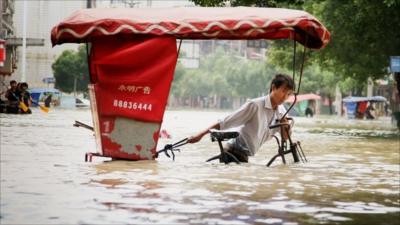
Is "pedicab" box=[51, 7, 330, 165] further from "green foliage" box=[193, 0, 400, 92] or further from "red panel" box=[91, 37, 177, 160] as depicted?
"green foliage" box=[193, 0, 400, 92]

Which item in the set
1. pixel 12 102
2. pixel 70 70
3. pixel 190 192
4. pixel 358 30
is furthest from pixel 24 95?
pixel 70 70

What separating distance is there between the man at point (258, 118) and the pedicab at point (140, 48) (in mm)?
418

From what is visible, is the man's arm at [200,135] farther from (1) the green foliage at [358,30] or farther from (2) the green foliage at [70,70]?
(2) the green foliage at [70,70]

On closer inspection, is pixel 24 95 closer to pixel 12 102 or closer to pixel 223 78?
pixel 12 102

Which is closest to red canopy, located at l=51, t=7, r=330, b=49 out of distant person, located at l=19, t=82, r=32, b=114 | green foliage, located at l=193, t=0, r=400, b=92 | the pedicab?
the pedicab

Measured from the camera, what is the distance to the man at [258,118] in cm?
1071

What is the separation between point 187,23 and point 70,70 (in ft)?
252

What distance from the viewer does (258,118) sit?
35.5 feet

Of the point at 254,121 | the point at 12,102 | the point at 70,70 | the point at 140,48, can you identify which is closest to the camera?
the point at 254,121

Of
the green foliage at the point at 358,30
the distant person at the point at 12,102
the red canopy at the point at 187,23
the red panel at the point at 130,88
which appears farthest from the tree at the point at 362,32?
the red panel at the point at 130,88

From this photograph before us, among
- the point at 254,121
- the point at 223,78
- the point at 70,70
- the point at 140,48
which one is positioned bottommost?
the point at 223,78

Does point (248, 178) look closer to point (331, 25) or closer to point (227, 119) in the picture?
point (227, 119)

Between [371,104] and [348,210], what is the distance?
200ft

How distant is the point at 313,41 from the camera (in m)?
12.2
